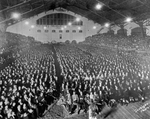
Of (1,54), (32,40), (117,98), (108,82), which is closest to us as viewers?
(117,98)

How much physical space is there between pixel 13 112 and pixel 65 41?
39665 millimetres

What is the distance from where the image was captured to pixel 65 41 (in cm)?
4538

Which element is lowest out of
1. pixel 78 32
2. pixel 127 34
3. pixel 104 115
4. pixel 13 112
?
pixel 104 115

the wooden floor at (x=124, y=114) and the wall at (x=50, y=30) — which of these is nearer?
the wooden floor at (x=124, y=114)

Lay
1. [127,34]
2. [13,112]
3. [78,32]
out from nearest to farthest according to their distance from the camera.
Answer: [13,112] < [127,34] < [78,32]

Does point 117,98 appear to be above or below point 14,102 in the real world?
below

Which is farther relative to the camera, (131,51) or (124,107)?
(131,51)

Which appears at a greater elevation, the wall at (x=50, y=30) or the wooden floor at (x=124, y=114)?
the wall at (x=50, y=30)

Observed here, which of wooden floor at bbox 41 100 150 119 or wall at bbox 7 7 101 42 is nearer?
wooden floor at bbox 41 100 150 119

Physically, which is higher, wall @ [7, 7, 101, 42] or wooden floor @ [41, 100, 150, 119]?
wall @ [7, 7, 101, 42]

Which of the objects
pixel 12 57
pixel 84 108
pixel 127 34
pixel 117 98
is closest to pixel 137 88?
pixel 117 98

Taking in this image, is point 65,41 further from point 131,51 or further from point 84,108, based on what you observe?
point 84,108

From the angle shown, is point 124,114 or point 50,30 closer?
point 124,114

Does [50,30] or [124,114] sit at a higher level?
[50,30]
